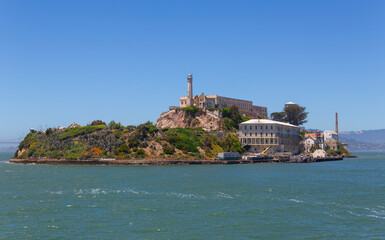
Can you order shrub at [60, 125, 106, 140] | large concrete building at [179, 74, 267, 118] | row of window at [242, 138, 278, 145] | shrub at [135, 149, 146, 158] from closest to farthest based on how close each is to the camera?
shrub at [135, 149, 146, 158]
shrub at [60, 125, 106, 140]
row of window at [242, 138, 278, 145]
large concrete building at [179, 74, 267, 118]

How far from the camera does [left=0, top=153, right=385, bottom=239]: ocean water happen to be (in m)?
31.1

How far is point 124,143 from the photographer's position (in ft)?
369

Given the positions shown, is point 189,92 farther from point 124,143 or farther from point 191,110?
point 124,143

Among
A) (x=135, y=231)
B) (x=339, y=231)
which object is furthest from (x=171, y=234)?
(x=339, y=231)

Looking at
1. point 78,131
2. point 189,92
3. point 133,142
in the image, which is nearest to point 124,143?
point 133,142

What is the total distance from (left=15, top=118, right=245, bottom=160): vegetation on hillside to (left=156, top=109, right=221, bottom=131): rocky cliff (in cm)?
1436

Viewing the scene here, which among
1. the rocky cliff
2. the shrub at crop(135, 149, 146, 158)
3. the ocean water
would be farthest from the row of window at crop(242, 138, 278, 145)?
the ocean water

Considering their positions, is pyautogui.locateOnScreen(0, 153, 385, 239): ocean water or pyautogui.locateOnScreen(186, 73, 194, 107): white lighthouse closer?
pyautogui.locateOnScreen(0, 153, 385, 239): ocean water

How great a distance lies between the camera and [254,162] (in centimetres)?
11512

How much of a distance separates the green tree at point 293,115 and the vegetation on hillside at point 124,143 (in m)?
56.2

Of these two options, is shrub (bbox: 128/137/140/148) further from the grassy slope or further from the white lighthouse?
the white lighthouse

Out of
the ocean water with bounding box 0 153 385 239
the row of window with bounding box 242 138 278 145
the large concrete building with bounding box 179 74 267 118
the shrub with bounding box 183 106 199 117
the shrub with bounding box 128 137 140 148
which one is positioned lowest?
Answer: the ocean water with bounding box 0 153 385 239

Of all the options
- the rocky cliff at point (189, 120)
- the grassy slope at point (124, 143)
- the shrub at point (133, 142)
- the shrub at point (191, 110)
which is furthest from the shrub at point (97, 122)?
the shrub at point (191, 110)

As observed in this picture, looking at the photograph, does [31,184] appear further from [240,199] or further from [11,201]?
[240,199]
